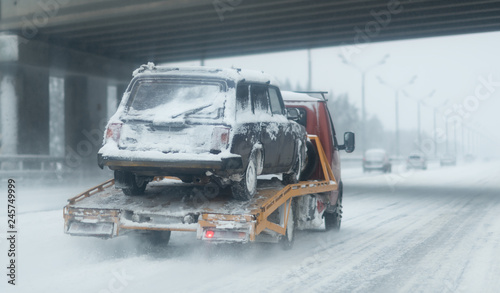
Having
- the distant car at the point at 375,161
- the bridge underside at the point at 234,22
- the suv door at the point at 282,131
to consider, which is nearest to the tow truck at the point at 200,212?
the suv door at the point at 282,131

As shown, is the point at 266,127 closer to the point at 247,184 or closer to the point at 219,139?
the point at 247,184

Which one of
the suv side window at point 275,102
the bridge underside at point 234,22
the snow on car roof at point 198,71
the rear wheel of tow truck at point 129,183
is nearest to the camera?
the snow on car roof at point 198,71

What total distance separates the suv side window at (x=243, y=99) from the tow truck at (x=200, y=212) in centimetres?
Result: 113

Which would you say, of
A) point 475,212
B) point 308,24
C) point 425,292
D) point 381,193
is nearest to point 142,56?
point 308,24

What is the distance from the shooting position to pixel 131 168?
7918 mm

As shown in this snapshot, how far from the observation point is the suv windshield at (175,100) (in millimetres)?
7941

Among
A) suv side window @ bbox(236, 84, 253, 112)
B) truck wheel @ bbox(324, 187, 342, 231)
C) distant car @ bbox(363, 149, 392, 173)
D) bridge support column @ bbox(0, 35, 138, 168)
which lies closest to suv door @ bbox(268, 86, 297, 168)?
suv side window @ bbox(236, 84, 253, 112)

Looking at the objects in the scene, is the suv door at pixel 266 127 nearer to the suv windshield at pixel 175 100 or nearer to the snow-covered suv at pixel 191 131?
the snow-covered suv at pixel 191 131

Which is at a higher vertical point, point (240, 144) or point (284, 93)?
point (284, 93)

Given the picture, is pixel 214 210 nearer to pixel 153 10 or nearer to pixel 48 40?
pixel 153 10

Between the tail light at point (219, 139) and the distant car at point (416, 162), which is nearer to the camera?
the tail light at point (219, 139)

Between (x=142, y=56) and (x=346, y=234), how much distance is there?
74.4 ft

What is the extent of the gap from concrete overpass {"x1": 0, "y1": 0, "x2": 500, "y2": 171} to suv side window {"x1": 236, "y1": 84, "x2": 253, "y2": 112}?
12.8 m

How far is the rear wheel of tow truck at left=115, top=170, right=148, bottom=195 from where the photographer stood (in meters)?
8.47
